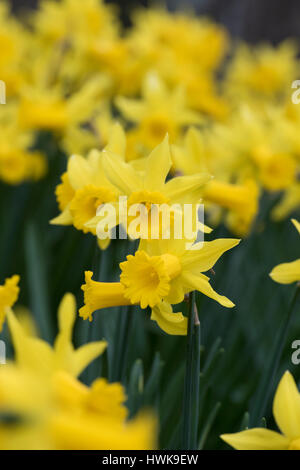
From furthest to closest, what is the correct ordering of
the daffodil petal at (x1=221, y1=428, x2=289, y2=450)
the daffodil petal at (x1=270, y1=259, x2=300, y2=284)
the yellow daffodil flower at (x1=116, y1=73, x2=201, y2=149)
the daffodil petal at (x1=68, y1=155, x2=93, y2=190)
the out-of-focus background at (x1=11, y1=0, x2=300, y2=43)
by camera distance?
the out-of-focus background at (x1=11, y1=0, x2=300, y2=43) → the yellow daffodil flower at (x1=116, y1=73, x2=201, y2=149) → the daffodil petal at (x1=68, y1=155, x2=93, y2=190) → the daffodil petal at (x1=270, y1=259, x2=300, y2=284) → the daffodil petal at (x1=221, y1=428, x2=289, y2=450)

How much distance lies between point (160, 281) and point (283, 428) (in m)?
0.30

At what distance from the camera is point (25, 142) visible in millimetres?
2363

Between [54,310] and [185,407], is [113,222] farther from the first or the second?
[54,310]

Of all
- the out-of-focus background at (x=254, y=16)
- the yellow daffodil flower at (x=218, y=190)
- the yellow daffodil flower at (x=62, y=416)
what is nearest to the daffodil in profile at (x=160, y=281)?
the yellow daffodil flower at (x=62, y=416)

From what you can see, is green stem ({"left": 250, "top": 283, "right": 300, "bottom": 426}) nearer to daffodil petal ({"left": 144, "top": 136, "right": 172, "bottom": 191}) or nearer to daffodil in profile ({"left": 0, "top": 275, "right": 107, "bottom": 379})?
daffodil petal ({"left": 144, "top": 136, "right": 172, "bottom": 191})

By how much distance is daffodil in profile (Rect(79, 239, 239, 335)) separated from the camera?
0.95 metres

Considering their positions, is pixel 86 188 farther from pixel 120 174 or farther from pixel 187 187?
pixel 187 187

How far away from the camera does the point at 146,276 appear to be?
0.98 meters

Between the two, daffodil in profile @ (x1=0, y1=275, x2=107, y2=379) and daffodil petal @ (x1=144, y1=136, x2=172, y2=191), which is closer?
daffodil in profile @ (x1=0, y1=275, x2=107, y2=379)

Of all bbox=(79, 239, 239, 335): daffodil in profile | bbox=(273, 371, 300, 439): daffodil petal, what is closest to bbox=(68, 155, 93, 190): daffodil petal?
bbox=(79, 239, 239, 335): daffodil in profile

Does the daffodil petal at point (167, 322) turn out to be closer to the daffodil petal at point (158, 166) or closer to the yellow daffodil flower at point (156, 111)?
the daffodil petal at point (158, 166)

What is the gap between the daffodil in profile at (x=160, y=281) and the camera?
95cm

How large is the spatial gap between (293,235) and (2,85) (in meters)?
1.50
